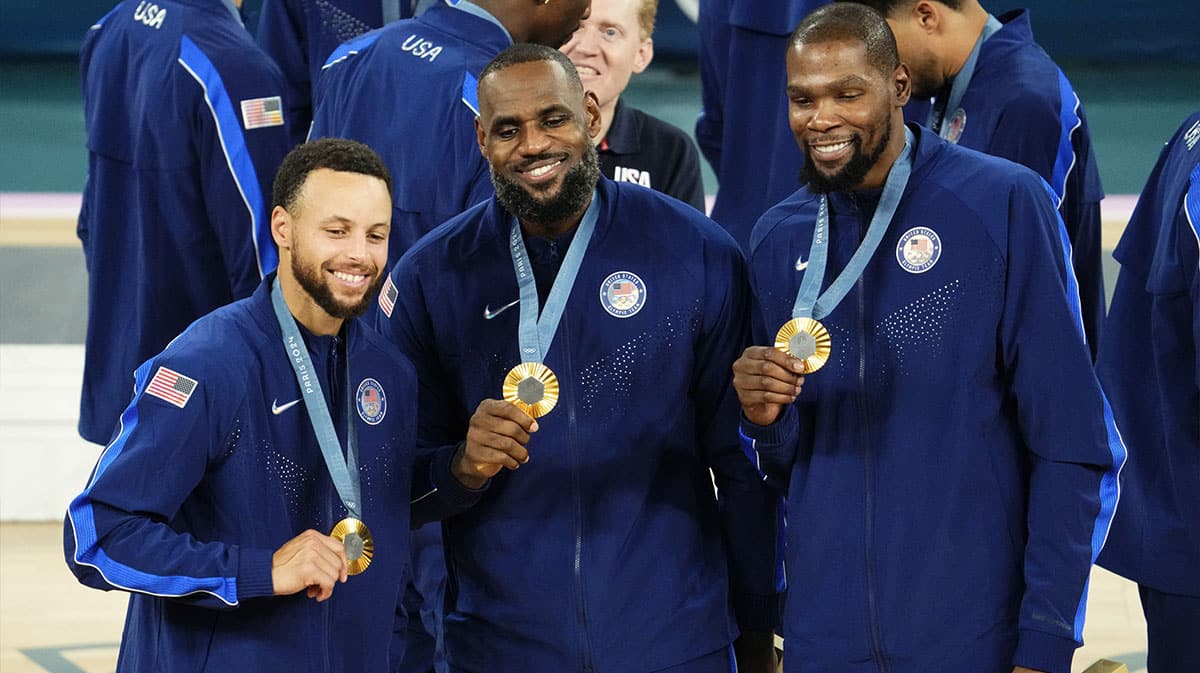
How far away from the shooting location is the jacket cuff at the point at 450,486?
2594 mm

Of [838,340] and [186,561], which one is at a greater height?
[838,340]

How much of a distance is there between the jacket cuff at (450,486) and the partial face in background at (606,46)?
5.79 feet

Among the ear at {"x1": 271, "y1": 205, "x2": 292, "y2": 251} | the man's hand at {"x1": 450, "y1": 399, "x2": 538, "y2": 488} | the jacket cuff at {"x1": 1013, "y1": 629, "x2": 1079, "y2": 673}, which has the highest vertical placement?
the ear at {"x1": 271, "y1": 205, "x2": 292, "y2": 251}

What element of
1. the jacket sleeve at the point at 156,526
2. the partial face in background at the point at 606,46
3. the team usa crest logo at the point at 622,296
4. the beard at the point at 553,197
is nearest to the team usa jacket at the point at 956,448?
the team usa crest logo at the point at 622,296

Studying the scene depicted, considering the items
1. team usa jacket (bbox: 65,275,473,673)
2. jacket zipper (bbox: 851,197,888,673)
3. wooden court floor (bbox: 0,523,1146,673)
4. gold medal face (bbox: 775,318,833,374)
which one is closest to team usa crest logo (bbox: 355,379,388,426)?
team usa jacket (bbox: 65,275,473,673)

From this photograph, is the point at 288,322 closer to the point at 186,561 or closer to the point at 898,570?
the point at 186,561

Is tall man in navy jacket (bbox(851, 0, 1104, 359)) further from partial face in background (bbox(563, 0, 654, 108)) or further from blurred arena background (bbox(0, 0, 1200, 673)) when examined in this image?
blurred arena background (bbox(0, 0, 1200, 673))

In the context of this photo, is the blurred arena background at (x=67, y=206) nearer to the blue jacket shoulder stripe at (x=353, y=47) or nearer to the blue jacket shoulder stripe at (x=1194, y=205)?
the blue jacket shoulder stripe at (x=353, y=47)

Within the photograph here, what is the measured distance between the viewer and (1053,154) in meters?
3.37

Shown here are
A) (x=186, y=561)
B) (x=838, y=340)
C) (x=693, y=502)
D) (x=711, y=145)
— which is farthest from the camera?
(x=711, y=145)

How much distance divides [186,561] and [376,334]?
1.63 ft

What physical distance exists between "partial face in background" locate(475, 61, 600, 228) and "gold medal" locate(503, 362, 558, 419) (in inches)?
10.7

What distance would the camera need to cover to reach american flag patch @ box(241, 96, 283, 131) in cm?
411

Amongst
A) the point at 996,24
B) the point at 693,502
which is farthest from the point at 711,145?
the point at 693,502
